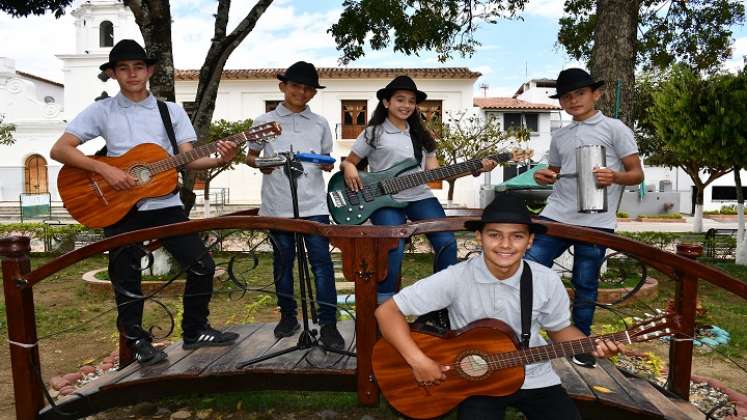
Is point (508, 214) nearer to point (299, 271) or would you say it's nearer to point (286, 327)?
point (299, 271)

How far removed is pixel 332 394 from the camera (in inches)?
174

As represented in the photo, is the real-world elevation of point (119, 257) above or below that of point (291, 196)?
below

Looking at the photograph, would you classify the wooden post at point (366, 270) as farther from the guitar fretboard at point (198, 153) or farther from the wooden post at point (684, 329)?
the wooden post at point (684, 329)

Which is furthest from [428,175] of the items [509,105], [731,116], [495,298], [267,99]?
[509,105]

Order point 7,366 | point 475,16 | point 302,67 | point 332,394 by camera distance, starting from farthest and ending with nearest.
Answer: point 475,16
point 7,366
point 332,394
point 302,67

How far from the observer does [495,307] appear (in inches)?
112

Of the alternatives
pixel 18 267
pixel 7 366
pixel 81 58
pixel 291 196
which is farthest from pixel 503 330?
pixel 81 58

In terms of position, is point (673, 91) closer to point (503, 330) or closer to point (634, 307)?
point (634, 307)

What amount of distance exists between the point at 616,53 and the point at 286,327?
21.1ft

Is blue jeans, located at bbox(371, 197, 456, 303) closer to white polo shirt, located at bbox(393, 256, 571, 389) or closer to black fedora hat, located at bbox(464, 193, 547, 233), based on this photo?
white polo shirt, located at bbox(393, 256, 571, 389)

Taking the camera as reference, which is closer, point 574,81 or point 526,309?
point 526,309

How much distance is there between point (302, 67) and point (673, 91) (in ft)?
31.6

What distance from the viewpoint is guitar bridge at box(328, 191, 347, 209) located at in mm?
4273

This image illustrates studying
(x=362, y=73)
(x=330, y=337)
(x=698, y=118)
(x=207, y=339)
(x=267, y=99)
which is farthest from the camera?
(x=267, y=99)
